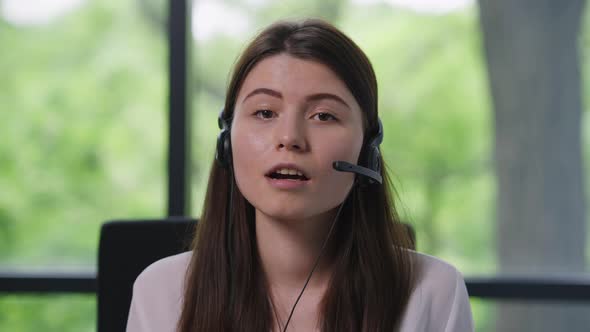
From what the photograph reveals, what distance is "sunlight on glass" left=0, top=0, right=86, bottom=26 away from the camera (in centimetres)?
254

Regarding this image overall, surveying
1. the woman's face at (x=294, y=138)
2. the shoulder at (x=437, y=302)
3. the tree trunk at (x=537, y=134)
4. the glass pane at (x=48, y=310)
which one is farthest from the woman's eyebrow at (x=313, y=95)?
the glass pane at (x=48, y=310)

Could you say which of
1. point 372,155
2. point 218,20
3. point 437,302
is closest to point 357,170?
point 372,155

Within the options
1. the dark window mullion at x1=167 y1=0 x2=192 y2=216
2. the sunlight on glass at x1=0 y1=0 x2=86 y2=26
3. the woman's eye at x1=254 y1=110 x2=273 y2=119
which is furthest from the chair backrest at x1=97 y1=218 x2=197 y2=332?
the sunlight on glass at x1=0 y1=0 x2=86 y2=26

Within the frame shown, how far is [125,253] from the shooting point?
4.79 ft

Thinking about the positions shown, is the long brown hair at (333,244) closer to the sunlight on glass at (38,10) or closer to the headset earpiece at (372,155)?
the headset earpiece at (372,155)

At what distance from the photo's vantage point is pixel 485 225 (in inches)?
100

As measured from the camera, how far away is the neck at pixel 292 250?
1197 millimetres

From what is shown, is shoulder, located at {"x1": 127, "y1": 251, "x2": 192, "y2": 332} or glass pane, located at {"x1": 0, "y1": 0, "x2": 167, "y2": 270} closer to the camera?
shoulder, located at {"x1": 127, "y1": 251, "x2": 192, "y2": 332}

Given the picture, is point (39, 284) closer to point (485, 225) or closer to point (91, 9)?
point (91, 9)

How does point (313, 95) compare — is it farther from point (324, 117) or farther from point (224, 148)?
point (224, 148)

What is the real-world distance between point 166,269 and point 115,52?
1427mm

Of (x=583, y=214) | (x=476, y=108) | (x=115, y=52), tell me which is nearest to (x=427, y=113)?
(x=476, y=108)

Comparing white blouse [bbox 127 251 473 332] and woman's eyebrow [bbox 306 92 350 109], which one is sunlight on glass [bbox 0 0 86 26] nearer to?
white blouse [bbox 127 251 473 332]

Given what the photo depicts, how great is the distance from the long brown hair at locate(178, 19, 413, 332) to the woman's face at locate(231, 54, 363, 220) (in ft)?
0.11
